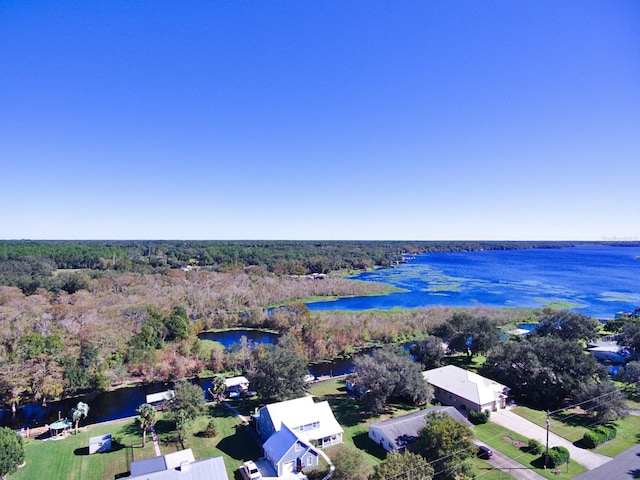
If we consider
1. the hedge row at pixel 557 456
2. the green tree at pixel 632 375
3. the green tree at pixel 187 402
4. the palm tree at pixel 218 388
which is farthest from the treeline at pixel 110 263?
the green tree at pixel 632 375

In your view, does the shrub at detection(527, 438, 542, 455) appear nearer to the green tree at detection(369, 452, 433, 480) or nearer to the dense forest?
the green tree at detection(369, 452, 433, 480)

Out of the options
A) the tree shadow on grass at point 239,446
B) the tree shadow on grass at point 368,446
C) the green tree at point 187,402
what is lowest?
the tree shadow on grass at point 239,446

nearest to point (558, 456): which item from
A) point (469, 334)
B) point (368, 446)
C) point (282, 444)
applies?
point (368, 446)

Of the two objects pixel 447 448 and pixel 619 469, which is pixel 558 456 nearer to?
pixel 619 469

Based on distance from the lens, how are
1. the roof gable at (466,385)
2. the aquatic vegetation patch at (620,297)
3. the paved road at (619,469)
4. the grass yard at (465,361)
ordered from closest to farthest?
the paved road at (619,469) → the roof gable at (466,385) → the grass yard at (465,361) → the aquatic vegetation patch at (620,297)

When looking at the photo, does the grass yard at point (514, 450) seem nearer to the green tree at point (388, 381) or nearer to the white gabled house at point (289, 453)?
the green tree at point (388, 381)

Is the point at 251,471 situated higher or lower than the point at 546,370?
lower

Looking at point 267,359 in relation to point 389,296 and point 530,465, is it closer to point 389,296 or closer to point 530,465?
point 530,465
